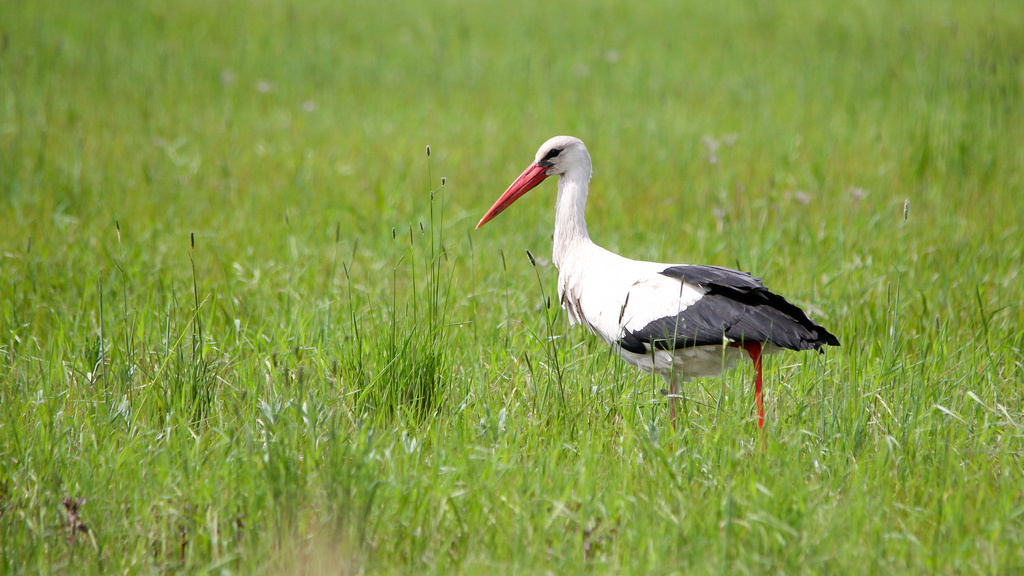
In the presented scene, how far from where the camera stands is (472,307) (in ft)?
12.8

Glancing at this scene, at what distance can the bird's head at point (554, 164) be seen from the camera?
345 cm

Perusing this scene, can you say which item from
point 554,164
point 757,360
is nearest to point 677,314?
point 757,360

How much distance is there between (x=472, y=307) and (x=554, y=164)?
841mm

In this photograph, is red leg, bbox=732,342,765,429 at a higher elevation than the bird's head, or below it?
below

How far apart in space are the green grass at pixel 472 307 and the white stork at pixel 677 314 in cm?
15

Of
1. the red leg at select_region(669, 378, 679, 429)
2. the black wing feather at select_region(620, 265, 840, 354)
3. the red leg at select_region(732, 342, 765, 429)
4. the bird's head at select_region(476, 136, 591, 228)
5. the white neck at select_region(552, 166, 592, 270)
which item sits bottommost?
the red leg at select_region(669, 378, 679, 429)

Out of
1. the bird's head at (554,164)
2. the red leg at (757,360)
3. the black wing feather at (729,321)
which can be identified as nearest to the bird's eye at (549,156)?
the bird's head at (554,164)

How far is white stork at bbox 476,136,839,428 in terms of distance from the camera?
9.19 ft

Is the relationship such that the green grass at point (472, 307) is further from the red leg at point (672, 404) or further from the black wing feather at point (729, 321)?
the black wing feather at point (729, 321)

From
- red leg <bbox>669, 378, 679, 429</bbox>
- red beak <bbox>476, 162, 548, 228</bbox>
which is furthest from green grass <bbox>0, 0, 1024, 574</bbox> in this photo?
red beak <bbox>476, 162, 548, 228</bbox>

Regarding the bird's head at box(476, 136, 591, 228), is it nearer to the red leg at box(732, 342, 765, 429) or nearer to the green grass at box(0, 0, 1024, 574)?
the green grass at box(0, 0, 1024, 574)

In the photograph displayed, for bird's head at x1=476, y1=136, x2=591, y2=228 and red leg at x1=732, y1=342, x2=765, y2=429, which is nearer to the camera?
red leg at x1=732, y1=342, x2=765, y2=429

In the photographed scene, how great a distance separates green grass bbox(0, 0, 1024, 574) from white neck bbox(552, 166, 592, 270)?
1.08 ft

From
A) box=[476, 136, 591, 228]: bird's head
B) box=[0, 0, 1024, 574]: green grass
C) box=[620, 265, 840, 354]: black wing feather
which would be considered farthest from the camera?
box=[476, 136, 591, 228]: bird's head
